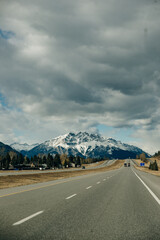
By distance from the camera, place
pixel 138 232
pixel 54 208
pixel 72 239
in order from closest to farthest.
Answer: pixel 72 239, pixel 138 232, pixel 54 208

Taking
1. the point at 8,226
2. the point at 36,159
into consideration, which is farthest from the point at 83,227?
the point at 36,159

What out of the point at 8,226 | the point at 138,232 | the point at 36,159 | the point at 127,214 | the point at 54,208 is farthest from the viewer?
the point at 36,159

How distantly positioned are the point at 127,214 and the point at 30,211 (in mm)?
3226

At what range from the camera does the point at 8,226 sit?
5832 mm

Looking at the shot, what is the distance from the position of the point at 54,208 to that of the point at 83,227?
2.84m

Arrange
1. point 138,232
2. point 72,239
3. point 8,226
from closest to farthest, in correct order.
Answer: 1. point 72,239
2. point 138,232
3. point 8,226

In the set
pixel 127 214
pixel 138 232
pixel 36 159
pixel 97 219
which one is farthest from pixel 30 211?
pixel 36 159

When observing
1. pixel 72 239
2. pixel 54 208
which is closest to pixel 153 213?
pixel 54 208

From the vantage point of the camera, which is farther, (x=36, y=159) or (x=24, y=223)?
(x=36, y=159)

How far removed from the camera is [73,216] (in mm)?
7098

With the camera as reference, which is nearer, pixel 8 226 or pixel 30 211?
pixel 8 226

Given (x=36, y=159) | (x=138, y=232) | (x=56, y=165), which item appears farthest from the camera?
(x=36, y=159)

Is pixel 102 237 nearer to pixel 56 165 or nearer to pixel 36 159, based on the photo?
pixel 56 165

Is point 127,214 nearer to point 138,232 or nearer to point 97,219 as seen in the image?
point 97,219
